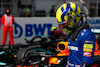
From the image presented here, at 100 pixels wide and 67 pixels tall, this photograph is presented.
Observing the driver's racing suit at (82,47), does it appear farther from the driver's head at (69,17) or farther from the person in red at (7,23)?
the person in red at (7,23)

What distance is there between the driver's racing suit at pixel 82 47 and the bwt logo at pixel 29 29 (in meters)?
7.48

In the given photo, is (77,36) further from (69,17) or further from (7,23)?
(7,23)

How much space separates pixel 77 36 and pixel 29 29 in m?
7.70

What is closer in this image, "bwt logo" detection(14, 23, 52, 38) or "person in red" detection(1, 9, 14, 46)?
"person in red" detection(1, 9, 14, 46)

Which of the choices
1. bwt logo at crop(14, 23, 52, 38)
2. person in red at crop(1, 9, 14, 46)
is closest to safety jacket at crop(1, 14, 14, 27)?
person in red at crop(1, 9, 14, 46)

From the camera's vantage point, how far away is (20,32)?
959cm

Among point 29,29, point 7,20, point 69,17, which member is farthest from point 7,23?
point 69,17

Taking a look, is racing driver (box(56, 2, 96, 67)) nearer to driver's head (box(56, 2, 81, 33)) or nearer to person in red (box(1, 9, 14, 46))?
driver's head (box(56, 2, 81, 33))

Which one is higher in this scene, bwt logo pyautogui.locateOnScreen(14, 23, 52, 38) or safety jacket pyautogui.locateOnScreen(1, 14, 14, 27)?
safety jacket pyautogui.locateOnScreen(1, 14, 14, 27)

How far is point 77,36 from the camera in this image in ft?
6.77

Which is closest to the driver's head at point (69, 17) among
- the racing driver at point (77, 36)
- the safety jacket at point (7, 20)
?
the racing driver at point (77, 36)

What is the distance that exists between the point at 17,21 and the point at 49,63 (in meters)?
6.33

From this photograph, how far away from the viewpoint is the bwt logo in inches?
376

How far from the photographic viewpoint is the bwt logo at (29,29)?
956cm
